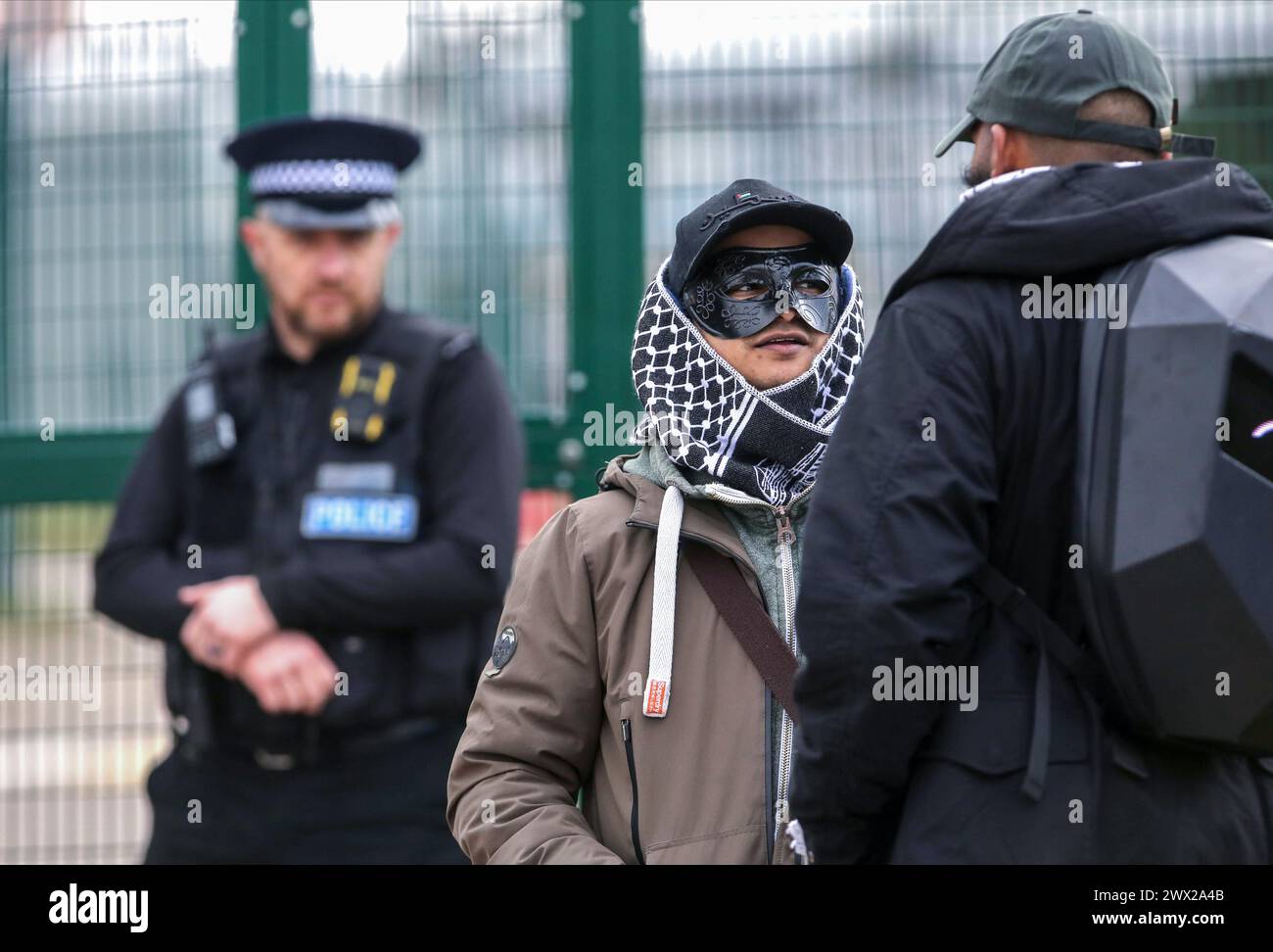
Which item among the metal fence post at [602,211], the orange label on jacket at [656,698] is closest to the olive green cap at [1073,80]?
the orange label on jacket at [656,698]

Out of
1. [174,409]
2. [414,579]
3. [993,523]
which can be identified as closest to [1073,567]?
[993,523]

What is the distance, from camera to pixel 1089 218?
6.55ft

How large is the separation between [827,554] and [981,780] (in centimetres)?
34

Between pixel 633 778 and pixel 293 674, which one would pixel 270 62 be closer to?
pixel 293 674

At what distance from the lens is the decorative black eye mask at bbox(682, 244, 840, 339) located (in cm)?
248

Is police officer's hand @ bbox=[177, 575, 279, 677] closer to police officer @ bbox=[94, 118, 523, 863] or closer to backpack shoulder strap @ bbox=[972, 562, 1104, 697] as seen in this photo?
police officer @ bbox=[94, 118, 523, 863]

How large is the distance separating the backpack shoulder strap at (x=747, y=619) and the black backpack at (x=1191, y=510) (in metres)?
0.49

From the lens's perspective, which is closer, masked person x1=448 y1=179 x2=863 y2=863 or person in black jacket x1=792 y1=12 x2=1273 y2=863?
person in black jacket x1=792 y1=12 x2=1273 y2=863

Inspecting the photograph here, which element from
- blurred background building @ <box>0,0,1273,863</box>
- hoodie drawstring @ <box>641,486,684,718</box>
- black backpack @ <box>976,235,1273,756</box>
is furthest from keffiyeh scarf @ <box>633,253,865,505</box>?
blurred background building @ <box>0,0,1273,863</box>

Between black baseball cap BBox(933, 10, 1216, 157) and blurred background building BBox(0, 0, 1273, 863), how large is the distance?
1.79 m

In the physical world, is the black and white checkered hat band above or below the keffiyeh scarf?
above

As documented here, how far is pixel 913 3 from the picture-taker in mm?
4078

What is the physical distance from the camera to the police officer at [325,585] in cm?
388

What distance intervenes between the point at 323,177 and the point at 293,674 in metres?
1.23
